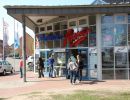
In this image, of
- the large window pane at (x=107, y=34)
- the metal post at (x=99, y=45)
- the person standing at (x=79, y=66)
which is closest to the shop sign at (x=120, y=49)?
the large window pane at (x=107, y=34)

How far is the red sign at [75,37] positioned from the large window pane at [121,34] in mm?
2133

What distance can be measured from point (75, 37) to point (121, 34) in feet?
12.3

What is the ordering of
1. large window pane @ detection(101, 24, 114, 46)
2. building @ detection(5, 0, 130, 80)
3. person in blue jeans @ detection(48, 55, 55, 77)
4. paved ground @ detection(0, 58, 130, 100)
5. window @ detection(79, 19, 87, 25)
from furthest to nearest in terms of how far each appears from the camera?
person in blue jeans @ detection(48, 55, 55, 77)
window @ detection(79, 19, 87, 25)
large window pane @ detection(101, 24, 114, 46)
building @ detection(5, 0, 130, 80)
paved ground @ detection(0, 58, 130, 100)

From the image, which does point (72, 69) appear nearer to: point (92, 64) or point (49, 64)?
point (92, 64)

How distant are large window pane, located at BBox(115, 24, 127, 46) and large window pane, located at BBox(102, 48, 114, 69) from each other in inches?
30.0

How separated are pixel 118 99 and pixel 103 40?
11.1 metres

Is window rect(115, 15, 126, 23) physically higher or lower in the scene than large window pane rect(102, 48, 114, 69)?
higher

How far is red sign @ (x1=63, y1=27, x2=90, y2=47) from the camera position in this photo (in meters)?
27.9

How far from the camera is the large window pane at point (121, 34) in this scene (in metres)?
26.8

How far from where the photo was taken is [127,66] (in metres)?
26.7

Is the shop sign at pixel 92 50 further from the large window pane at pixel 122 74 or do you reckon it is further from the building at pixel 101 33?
the large window pane at pixel 122 74

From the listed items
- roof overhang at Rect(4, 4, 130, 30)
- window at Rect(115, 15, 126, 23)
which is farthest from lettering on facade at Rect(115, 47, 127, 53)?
roof overhang at Rect(4, 4, 130, 30)

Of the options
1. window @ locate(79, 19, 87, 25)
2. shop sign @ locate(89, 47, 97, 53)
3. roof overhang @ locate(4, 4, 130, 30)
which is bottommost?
shop sign @ locate(89, 47, 97, 53)

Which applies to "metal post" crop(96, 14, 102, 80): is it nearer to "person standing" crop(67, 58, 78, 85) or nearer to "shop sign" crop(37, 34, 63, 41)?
"person standing" crop(67, 58, 78, 85)
